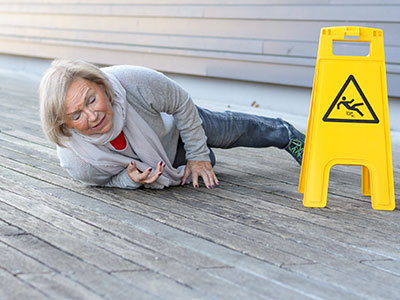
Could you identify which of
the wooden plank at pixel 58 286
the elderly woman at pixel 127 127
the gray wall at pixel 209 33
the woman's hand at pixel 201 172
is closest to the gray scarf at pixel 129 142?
the elderly woman at pixel 127 127

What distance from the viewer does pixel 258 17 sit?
571 cm

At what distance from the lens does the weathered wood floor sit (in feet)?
6.11

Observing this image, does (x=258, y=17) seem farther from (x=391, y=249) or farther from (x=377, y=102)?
(x=391, y=249)

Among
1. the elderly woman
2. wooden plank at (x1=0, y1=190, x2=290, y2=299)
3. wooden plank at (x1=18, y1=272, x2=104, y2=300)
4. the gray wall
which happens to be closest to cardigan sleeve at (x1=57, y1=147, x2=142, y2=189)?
the elderly woman

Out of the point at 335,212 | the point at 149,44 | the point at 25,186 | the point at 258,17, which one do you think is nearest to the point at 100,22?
the point at 149,44

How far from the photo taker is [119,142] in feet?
9.53

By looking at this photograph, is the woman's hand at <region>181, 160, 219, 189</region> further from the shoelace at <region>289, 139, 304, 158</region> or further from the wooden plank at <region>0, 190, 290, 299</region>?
the wooden plank at <region>0, 190, 290, 299</region>

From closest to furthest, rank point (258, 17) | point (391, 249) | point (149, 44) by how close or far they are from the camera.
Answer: point (391, 249), point (258, 17), point (149, 44)

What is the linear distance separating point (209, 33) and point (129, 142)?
3466 mm

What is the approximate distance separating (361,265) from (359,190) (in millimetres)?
1089

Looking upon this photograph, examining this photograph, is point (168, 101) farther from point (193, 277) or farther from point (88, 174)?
point (193, 277)

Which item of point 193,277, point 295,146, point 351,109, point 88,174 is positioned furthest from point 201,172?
point 193,277

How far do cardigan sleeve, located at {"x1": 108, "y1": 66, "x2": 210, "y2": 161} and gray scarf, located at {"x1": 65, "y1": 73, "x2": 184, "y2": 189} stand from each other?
77 mm

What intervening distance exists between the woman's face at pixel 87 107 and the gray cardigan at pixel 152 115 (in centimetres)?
20
